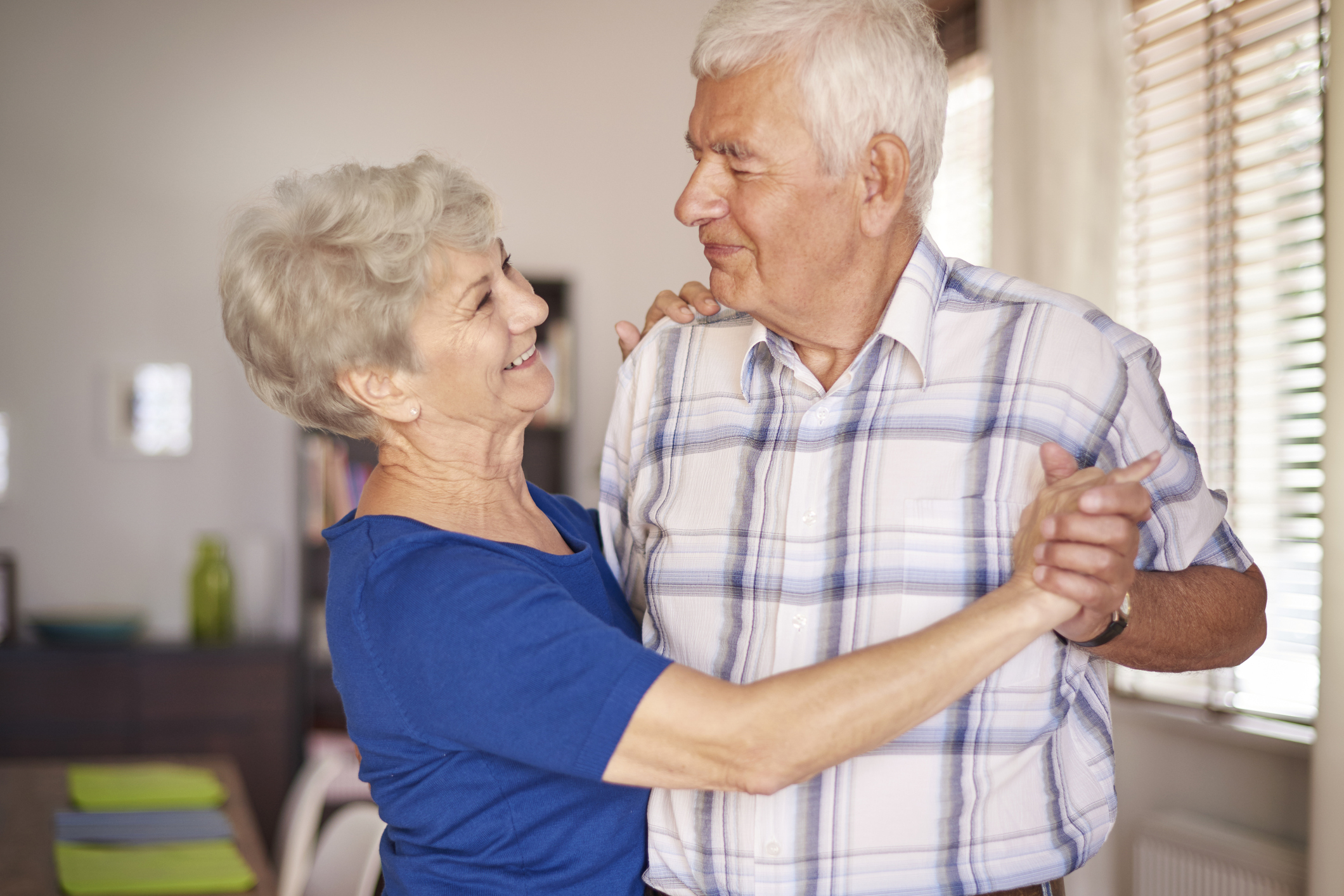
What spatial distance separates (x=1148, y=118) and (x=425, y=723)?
9.18 feet

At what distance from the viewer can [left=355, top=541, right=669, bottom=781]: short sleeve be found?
3.51ft

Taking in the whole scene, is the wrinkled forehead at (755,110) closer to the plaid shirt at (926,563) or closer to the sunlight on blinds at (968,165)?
the plaid shirt at (926,563)

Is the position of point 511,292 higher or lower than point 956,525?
higher

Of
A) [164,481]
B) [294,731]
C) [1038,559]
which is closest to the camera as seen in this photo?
[1038,559]

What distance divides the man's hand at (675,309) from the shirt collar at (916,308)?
0.17 metres

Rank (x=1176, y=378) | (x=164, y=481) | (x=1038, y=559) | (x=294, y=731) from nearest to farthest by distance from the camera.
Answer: (x=1038, y=559)
(x=1176, y=378)
(x=294, y=731)
(x=164, y=481)

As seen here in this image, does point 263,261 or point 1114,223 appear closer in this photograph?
point 263,261

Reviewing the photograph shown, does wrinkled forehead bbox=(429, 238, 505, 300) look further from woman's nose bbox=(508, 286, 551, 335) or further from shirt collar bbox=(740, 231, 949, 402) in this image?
shirt collar bbox=(740, 231, 949, 402)

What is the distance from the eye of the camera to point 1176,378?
297 centimetres

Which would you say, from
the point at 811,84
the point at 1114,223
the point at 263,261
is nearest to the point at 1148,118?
the point at 1114,223

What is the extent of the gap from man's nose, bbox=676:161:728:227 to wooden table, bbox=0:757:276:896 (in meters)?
1.51

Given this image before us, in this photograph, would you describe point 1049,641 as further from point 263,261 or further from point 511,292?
point 263,261

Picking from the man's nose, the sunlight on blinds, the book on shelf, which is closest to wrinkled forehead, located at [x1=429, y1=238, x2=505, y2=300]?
the man's nose

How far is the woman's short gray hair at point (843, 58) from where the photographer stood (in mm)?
1289
